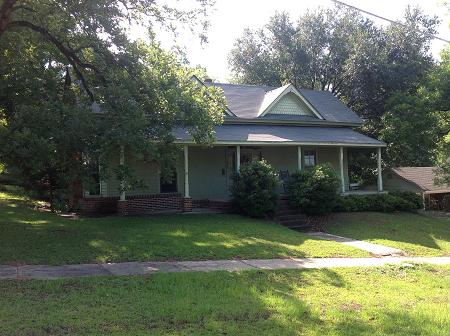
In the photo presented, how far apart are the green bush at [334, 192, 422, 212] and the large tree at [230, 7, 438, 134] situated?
1088cm

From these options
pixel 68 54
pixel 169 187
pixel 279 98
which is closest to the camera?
pixel 68 54

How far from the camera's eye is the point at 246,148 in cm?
2328

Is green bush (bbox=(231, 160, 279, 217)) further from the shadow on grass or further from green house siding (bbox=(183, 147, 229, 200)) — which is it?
green house siding (bbox=(183, 147, 229, 200))

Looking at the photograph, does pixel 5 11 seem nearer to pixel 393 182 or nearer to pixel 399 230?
pixel 399 230

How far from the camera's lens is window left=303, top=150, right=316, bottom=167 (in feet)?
83.7

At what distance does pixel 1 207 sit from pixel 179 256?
38.1 feet

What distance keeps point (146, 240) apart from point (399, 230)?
1082 cm

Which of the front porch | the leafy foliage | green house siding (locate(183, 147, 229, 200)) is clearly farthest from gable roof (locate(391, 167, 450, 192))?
green house siding (locate(183, 147, 229, 200))

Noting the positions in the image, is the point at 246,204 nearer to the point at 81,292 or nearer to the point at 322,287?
the point at 322,287

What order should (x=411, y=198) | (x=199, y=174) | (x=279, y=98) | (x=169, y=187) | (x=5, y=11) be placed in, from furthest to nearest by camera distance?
(x=279, y=98) < (x=411, y=198) < (x=199, y=174) < (x=169, y=187) < (x=5, y=11)

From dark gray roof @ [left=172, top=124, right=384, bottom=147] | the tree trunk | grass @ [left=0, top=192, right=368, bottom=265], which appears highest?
the tree trunk

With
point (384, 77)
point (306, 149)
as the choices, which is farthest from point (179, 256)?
point (384, 77)

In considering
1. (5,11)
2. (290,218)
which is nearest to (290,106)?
(290,218)

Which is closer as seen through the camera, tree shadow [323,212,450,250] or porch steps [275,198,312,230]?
tree shadow [323,212,450,250]
